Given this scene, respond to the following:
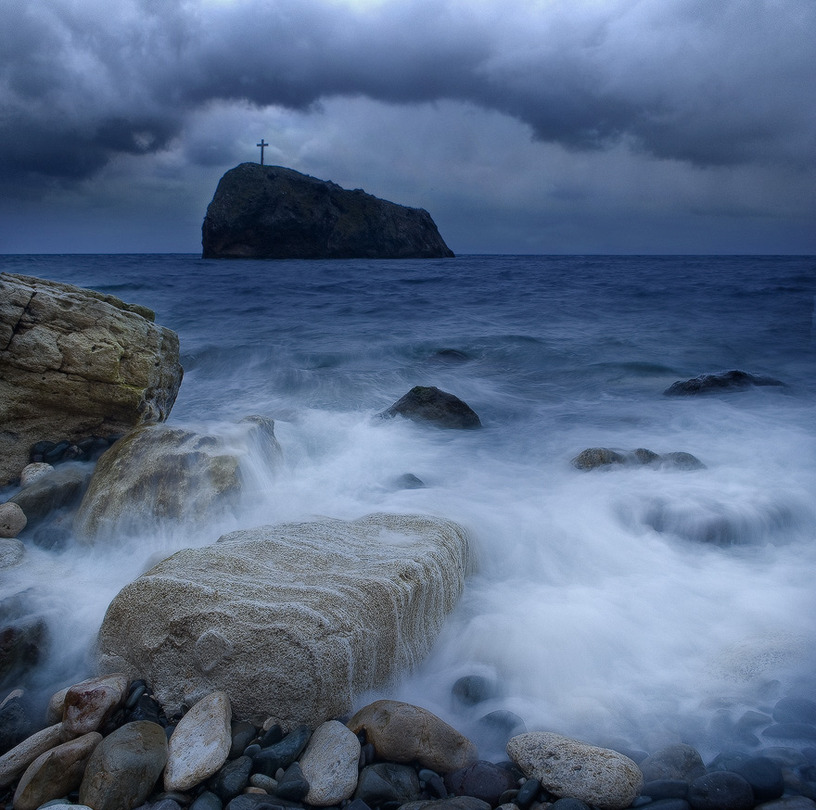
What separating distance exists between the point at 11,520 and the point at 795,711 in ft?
15.0

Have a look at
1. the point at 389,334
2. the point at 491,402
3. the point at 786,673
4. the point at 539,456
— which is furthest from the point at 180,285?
the point at 786,673

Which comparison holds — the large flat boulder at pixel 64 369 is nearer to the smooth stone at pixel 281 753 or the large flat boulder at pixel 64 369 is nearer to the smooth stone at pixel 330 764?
the smooth stone at pixel 281 753

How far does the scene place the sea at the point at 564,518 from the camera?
9.31ft

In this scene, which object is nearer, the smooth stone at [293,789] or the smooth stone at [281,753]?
the smooth stone at [293,789]

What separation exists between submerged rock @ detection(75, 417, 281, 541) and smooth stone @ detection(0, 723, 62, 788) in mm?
1762

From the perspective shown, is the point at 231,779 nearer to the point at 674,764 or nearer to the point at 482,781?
the point at 482,781

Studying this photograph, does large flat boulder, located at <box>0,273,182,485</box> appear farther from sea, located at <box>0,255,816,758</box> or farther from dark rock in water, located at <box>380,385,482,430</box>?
dark rock in water, located at <box>380,385,482,430</box>

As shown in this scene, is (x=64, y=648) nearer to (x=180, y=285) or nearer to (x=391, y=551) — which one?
(x=391, y=551)

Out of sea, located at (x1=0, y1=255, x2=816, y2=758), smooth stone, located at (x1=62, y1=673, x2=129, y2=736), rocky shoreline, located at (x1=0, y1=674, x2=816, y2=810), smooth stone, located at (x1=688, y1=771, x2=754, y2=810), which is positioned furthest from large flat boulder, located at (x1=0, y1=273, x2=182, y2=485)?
smooth stone, located at (x1=688, y1=771, x2=754, y2=810)

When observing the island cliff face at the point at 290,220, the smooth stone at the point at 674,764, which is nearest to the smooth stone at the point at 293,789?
the smooth stone at the point at 674,764

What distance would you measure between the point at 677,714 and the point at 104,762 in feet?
7.65

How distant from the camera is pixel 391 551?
3.19 meters

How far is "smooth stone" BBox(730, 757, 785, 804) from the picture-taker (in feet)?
6.93

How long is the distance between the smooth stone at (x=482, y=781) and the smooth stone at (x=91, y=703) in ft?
4.56
